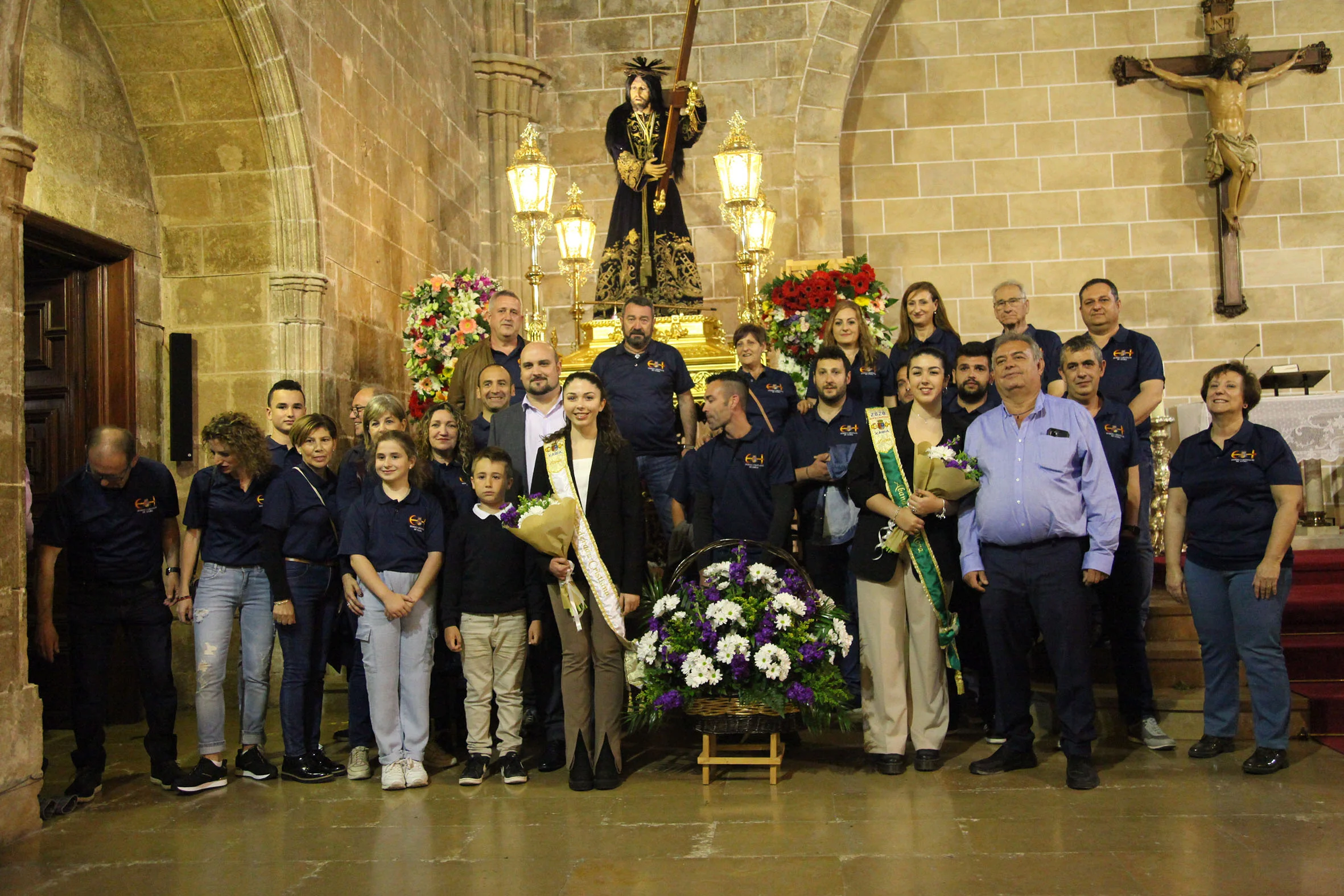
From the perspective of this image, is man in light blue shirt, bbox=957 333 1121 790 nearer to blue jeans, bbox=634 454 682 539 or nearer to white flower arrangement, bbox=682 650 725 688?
white flower arrangement, bbox=682 650 725 688

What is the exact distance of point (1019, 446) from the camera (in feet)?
16.0

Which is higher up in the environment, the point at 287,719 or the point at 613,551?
the point at 613,551

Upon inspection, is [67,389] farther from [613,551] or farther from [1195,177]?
[1195,177]

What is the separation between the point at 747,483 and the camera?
5605 millimetres

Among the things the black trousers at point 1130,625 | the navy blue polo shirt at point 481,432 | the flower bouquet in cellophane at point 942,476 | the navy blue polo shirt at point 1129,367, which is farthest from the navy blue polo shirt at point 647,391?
the black trousers at point 1130,625

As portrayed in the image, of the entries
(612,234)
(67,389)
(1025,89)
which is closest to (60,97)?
(67,389)

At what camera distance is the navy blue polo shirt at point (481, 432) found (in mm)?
6074

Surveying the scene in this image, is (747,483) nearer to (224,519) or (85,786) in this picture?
(224,519)

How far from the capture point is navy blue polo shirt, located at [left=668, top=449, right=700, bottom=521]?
226 inches

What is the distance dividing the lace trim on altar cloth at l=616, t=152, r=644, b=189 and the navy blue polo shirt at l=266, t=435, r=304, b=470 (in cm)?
415

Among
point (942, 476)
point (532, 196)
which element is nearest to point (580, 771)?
point (942, 476)

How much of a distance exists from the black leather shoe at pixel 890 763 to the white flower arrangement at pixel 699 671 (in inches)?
23.6

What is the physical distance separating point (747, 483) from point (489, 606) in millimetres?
1282

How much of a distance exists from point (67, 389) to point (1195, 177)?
960 centimetres
